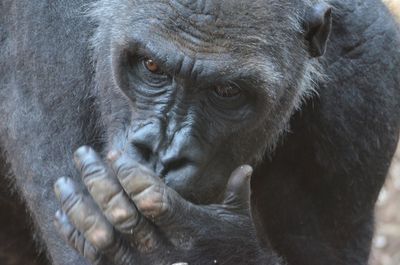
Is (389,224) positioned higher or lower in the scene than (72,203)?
lower

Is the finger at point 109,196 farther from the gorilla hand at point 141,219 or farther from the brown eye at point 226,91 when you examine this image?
the brown eye at point 226,91

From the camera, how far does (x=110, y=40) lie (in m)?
5.33

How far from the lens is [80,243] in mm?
4957

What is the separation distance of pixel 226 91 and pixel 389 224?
5118 millimetres

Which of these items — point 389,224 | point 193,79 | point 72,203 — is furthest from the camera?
point 389,224

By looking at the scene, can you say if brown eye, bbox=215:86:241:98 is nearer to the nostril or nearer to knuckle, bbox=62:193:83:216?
the nostril

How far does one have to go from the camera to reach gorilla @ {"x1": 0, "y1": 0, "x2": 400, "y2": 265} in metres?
4.82

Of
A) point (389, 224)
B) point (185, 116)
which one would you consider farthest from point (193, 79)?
point (389, 224)

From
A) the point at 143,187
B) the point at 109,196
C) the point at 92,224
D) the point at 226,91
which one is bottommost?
the point at 92,224

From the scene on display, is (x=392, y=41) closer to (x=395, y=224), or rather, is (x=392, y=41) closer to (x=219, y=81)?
(x=219, y=81)

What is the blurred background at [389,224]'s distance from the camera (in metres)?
9.48

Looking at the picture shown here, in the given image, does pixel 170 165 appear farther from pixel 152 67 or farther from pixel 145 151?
pixel 152 67

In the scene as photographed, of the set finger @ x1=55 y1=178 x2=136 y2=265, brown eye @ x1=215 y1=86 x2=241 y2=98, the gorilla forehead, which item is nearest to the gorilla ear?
the gorilla forehead

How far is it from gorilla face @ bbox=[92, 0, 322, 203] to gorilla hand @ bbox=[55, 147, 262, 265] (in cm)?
13
